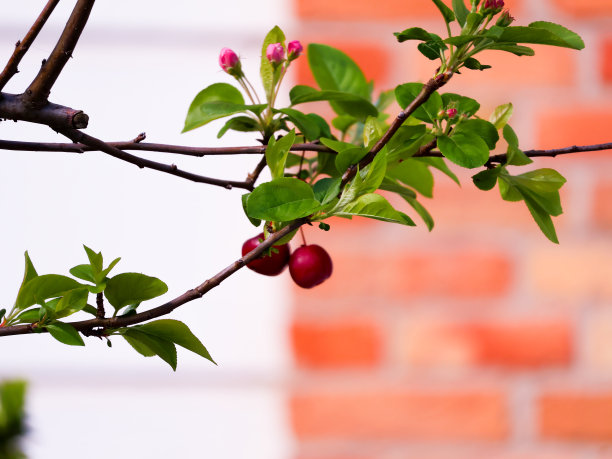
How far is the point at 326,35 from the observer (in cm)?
92

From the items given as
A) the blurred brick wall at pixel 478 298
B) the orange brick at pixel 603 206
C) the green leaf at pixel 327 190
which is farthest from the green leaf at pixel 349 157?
the orange brick at pixel 603 206

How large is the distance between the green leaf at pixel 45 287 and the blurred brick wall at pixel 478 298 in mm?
667

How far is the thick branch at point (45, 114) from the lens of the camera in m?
0.22

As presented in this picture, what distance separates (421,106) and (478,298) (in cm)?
70

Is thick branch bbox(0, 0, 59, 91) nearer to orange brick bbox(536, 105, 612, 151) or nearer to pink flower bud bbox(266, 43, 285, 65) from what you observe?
pink flower bud bbox(266, 43, 285, 65)

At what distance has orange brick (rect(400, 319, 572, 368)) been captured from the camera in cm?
93

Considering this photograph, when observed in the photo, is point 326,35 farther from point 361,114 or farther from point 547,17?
point 361,114

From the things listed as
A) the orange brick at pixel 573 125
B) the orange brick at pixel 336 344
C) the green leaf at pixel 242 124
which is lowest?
the orange brick at pixel 336 344

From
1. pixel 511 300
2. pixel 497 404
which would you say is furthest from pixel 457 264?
pixel 497 404

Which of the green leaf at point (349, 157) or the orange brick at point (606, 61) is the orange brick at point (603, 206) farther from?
the green leaf at point (349, 157)

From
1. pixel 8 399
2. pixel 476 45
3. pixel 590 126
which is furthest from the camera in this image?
pixel 590 126

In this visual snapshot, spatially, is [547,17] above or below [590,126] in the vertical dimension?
above

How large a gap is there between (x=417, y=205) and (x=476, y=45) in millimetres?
98

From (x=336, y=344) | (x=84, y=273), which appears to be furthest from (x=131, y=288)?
(x=336, y=344)
